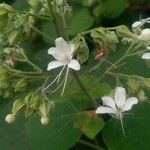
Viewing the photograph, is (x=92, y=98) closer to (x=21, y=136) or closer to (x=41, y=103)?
(x=41, y=103)

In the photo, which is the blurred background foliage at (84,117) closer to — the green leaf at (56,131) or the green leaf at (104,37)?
the green leaf at (56,131)

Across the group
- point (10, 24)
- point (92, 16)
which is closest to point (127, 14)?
point (92, 16)

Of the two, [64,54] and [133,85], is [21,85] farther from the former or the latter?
[133,85]

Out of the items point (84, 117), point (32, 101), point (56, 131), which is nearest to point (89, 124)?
point (84, 117)

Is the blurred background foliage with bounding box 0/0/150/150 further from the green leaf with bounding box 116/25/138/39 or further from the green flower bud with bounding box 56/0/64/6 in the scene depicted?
the green flower bud with bounding box 56/0/64/6

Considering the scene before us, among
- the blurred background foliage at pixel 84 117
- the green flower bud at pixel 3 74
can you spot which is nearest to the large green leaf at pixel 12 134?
the blurred background foliage at pixel 84 117
